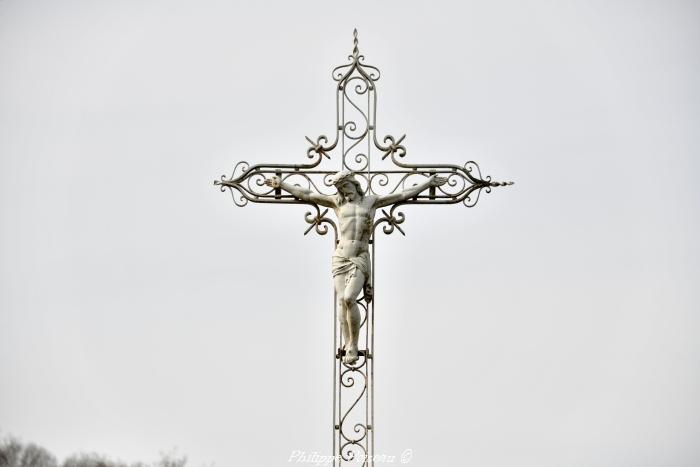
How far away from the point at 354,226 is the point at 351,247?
0.18 m

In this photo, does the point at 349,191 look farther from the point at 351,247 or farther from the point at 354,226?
the point at 351,247

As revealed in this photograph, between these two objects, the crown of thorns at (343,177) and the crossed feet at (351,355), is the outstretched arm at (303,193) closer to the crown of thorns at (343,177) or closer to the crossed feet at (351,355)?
the crown of thorns at (343,177)

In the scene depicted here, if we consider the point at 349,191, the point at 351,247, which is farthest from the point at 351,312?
the point at 349,191

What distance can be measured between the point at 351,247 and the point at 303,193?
0.66m

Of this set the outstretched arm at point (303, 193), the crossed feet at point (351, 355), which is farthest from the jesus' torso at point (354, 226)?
the crossed feet at point (351, 355)

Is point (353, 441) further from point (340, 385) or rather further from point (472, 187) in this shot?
point (472, 187)

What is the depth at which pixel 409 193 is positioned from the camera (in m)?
11.9

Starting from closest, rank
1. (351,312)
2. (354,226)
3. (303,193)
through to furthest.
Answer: (351,312) → (354,226) → (303,193)

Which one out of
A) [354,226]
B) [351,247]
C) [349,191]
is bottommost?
[351,247]

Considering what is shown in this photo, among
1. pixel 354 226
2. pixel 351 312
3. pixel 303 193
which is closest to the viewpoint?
pixel 351 312

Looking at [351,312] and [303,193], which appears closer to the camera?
[351,312]

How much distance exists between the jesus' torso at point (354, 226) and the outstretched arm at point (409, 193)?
0.12m

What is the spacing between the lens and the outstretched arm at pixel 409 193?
11.9 metres

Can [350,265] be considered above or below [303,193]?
below
